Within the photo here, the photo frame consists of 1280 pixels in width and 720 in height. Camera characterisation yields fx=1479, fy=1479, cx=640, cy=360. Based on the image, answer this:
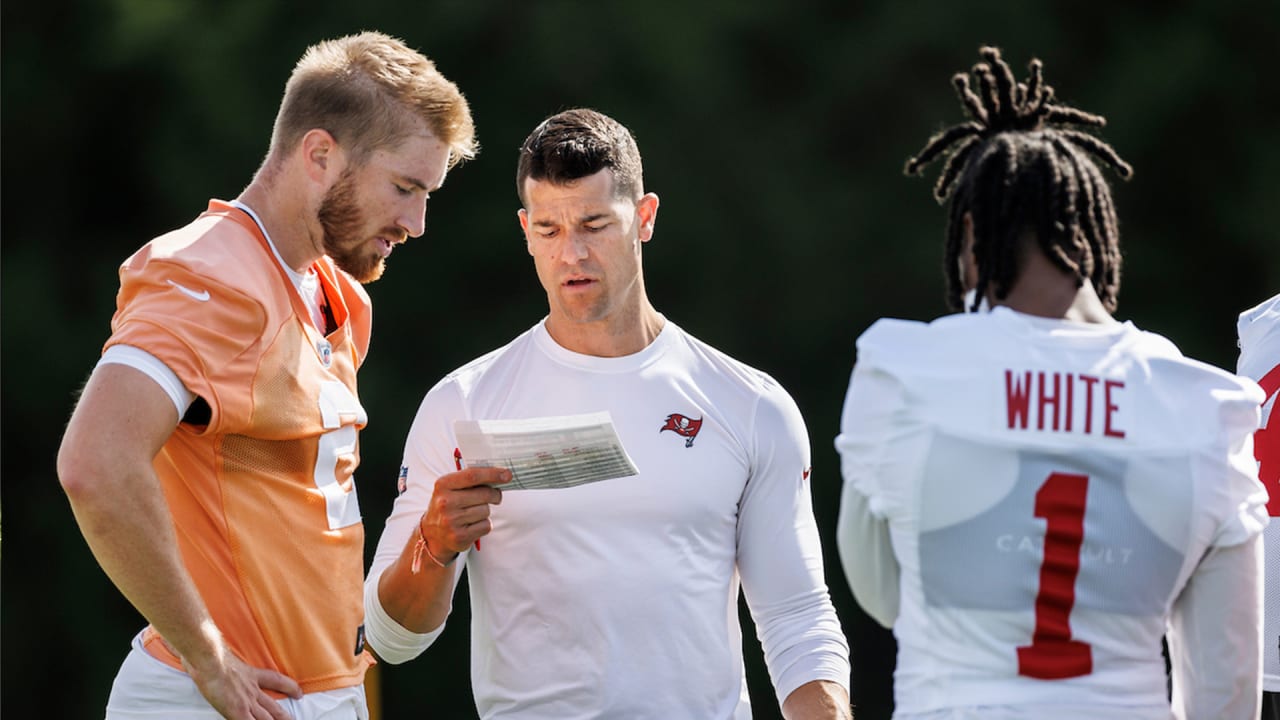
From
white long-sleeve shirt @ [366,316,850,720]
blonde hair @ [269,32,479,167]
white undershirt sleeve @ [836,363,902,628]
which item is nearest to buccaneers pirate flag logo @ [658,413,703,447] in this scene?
white long-sleeve shirt @ [366,316,850,720]

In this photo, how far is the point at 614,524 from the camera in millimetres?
2840

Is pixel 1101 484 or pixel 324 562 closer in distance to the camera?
pixel 1101 484

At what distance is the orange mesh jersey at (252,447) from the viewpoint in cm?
240

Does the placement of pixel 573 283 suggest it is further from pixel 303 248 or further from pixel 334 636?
pixel 334 636

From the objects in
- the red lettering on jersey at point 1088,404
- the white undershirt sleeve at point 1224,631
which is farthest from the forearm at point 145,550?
→ the white undershirt sleeve at point 1224,631

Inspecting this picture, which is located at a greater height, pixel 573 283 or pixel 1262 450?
pixel 573 283

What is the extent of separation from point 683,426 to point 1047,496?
109 cm

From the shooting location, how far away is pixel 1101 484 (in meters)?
1.95

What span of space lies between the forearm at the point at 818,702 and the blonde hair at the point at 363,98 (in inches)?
50.4

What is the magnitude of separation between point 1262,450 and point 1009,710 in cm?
126

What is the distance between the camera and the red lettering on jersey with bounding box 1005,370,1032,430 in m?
1.95

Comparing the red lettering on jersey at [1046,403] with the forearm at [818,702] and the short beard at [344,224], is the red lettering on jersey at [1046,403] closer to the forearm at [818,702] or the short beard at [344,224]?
the forearm at [818,702]

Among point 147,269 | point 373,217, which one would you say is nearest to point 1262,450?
point 373,217

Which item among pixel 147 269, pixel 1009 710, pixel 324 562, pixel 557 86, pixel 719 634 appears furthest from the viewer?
pixel 557 86
